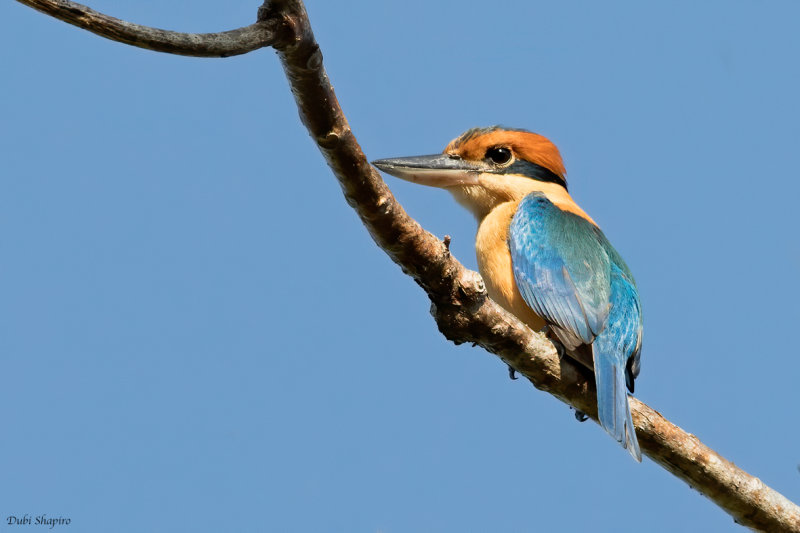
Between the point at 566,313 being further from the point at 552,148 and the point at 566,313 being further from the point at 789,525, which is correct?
the point at 552,148

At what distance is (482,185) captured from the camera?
5.56 metres

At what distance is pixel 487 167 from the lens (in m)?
5.65

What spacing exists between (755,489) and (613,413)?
76cm

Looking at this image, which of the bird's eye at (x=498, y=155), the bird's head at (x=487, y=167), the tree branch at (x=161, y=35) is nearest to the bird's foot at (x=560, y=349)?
the bird's head at (x=487, y=167)

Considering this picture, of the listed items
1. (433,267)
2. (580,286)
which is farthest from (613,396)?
(433,267)

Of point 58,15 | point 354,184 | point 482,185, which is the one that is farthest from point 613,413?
point 58,15

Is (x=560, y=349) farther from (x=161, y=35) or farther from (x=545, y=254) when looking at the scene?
(x=161, y=35)

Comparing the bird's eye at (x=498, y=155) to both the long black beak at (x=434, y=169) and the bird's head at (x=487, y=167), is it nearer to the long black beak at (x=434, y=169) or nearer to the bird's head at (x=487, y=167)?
the bird's head at (x=487, y=167)

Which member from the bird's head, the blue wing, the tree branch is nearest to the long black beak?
the bird's head

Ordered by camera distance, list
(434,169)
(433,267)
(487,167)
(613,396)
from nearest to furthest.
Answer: (433,267), (613,396), (434,169), (487,167)

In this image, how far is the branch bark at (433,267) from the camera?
2.62 m

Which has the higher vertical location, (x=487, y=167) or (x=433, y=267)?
(x=487, y=167)

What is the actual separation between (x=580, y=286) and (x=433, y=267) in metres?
1.60

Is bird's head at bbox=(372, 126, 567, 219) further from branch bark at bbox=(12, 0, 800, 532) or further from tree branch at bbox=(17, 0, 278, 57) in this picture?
tree branch at bbox=(17, 0, 278, 57)
